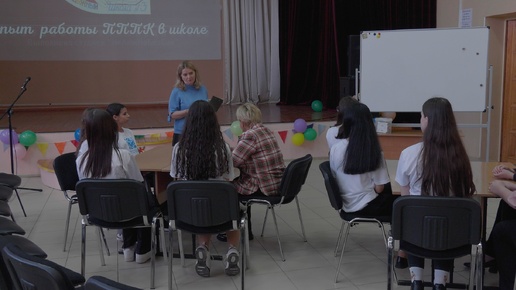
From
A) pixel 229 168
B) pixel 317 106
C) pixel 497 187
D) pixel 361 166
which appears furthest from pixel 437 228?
pixel 317 106

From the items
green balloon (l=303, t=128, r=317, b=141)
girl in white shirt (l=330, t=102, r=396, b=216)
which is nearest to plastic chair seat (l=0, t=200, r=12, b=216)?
girl in white shirt (l=330, t=102, r=396, b=216)

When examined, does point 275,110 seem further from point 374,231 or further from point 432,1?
point 374,231

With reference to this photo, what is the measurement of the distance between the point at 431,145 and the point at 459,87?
11.2 feet

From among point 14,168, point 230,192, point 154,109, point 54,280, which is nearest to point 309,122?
point 154,109

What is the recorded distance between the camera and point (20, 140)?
645 cm

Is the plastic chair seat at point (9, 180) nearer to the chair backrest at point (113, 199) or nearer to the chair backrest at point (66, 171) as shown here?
the chair backrest at point (66, 171)

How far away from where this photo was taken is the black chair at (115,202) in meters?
3.11

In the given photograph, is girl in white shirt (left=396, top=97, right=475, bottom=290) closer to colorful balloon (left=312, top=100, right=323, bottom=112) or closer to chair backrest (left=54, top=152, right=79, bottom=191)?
chair backrest (left=54, top=152, right=79, bottom=191)

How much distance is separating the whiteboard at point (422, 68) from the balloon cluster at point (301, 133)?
1228 millimetres

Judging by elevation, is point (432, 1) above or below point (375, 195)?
above

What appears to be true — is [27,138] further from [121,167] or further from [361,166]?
[361,166]

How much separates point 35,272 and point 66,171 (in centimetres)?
236

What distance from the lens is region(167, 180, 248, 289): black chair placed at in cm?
301

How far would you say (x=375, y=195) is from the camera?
3.35m
